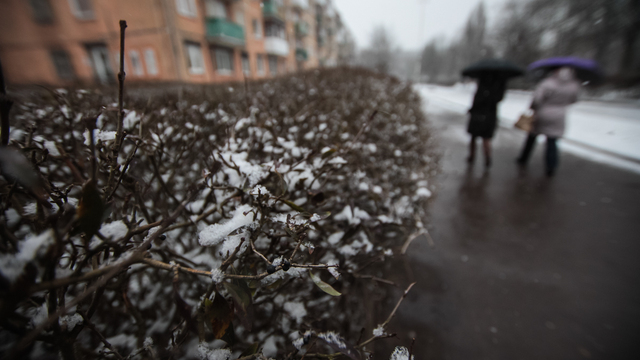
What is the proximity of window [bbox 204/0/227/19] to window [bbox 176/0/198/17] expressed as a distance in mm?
1493

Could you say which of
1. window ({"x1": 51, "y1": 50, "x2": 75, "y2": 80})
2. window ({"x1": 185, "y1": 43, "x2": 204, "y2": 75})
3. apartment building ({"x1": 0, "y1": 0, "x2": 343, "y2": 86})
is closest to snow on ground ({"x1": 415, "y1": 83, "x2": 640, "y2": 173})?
apartment building ({"x1": 0, "y1": 0, "x2": 343, "y2": 86})

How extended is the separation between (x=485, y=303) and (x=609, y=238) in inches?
90.8

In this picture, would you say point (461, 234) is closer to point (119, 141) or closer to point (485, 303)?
point (485, 303)

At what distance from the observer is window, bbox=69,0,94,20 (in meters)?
9.20

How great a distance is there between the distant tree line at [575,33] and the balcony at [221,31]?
70.7 feet

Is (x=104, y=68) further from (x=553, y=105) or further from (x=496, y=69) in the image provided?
(x=553, y=105)

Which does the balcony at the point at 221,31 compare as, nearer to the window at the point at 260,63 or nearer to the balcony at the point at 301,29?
the window at the point at 260,63

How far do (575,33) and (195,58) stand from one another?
25.5 meters

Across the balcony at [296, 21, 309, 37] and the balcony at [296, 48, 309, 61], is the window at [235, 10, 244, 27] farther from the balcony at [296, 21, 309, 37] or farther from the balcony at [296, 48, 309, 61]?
the balcony at [296, 21, 309, 37]

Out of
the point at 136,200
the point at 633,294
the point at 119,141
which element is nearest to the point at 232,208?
the point at 136,200

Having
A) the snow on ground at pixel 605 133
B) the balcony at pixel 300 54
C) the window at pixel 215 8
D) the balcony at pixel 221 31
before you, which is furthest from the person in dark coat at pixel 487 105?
the balcony at pixel 300 54

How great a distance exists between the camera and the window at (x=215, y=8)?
15.5 meters

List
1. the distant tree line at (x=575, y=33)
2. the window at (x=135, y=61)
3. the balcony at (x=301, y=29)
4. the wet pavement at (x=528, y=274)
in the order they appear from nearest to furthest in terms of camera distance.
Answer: the wet pavement at (x=528, y=274) < the window at (x=135, y=61) < the distant tree line at (x=575, y=33) < the balcony at (x=301, y=29)

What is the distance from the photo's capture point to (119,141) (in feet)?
2.46
